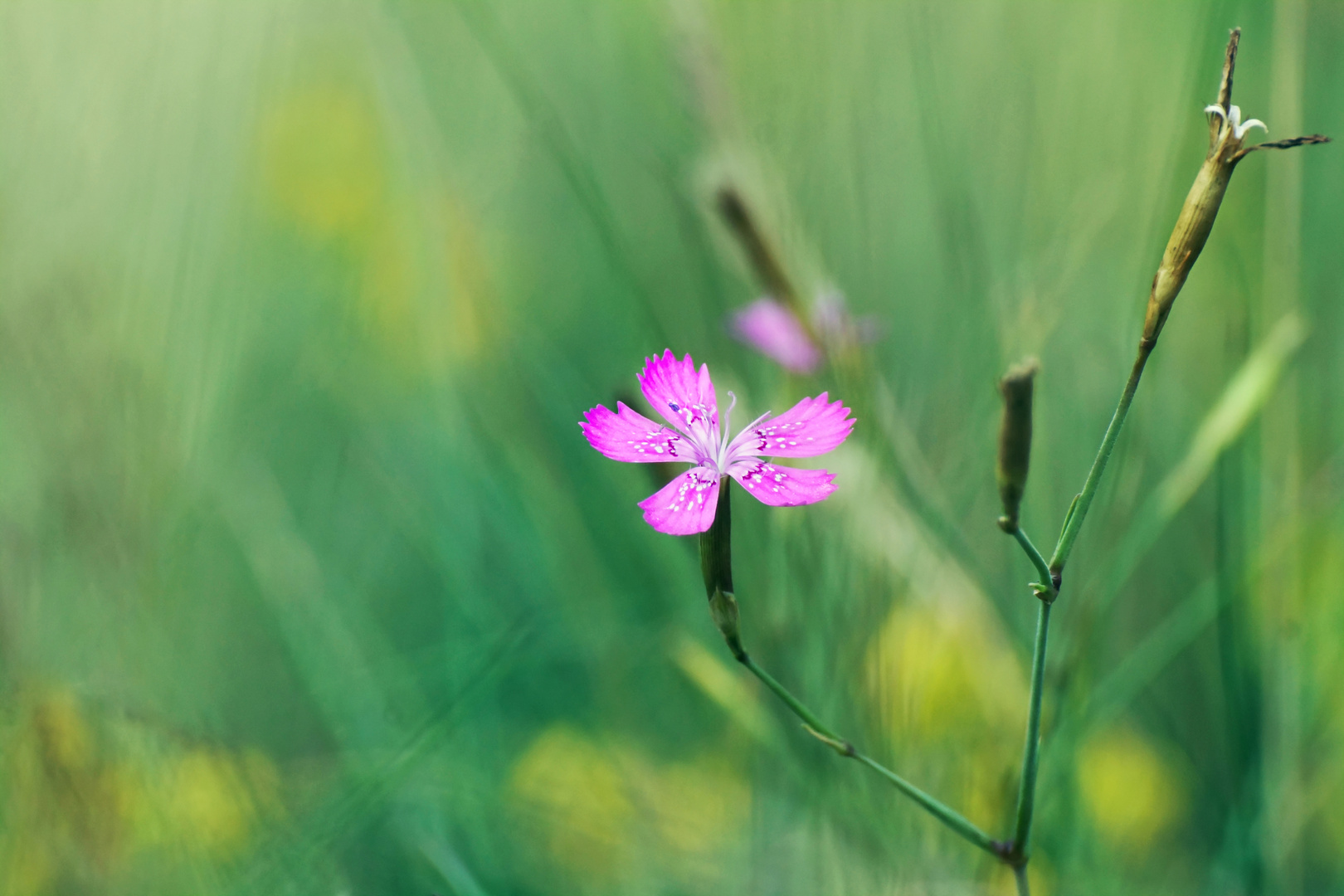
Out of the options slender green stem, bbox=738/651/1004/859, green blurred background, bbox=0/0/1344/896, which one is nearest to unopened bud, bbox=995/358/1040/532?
slender green stem, bbox=738/651/1004/859

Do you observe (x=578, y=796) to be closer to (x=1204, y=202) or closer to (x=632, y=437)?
(x=632, y=437)

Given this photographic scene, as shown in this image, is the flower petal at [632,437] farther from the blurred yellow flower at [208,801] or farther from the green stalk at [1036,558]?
the blurred yellow flower at [208,801]

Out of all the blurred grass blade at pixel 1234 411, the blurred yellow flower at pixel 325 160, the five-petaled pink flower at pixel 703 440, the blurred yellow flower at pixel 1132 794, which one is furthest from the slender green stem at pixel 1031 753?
the blurred yellow flower at pixel 325 160

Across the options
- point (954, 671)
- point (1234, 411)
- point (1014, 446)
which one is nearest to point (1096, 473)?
point (1014, 446)

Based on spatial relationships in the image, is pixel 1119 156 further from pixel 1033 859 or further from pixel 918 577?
pixel 1033 859

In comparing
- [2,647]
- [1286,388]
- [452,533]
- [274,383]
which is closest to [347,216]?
[274,383]

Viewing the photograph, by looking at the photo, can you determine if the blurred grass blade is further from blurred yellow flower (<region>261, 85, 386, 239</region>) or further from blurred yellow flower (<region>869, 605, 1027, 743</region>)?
blurred yellow flower (<region>261, 85, 386, 239</region>)
